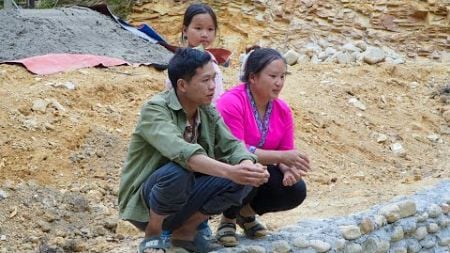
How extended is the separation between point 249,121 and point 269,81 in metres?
0.23

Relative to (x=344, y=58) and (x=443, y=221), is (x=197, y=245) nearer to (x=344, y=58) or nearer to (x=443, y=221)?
(x=443, y=221)

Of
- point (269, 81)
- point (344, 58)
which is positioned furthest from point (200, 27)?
point (344, 58)

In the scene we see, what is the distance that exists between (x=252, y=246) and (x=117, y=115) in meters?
2.82

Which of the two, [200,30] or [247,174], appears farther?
[200,30]

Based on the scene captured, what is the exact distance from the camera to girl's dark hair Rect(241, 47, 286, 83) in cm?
404

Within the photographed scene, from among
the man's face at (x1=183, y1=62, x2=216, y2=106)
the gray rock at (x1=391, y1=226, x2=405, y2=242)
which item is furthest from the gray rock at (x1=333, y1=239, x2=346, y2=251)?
the man's face at (x1=183, y1=62, x2=216, y2=106)

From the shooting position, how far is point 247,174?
3311mm

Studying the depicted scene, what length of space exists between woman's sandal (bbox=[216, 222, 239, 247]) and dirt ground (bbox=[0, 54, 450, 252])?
80 cm

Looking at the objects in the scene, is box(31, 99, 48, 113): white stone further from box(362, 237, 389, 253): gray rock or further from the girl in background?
box(362, 237, 389, 253): gray rock

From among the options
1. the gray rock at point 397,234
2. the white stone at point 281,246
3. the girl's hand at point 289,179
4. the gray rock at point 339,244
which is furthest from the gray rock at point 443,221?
the girl's hand at point 289,179

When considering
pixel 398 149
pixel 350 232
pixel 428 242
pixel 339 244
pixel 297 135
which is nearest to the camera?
pixel 339 244

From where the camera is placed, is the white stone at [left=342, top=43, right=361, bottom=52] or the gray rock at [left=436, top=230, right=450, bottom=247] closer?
the gray rock at [left=436, top=230, right=450, bottom=247]

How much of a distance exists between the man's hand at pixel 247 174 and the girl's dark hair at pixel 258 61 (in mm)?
816

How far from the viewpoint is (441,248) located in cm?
544
